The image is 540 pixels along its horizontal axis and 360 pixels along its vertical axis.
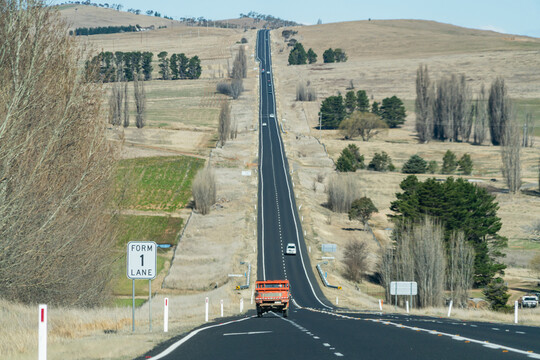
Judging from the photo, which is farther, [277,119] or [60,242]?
[277,119]

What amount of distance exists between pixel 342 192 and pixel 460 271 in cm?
4495

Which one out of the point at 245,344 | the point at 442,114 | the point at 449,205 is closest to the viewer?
the point at 245,344

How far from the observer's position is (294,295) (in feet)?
245

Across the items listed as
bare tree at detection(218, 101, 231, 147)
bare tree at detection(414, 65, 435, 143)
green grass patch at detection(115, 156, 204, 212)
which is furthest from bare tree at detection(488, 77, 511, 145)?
green grass patch at detection(115, 156, 204, 212)

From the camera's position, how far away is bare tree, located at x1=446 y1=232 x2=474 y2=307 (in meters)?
74.1

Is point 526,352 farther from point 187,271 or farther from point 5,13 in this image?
point 187,271

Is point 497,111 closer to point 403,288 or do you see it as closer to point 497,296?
point 497,296

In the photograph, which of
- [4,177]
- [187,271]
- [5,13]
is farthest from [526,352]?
[187,271]

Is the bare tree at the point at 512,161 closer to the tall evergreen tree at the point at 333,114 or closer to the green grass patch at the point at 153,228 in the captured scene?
the green grass patch at the point at 153,228

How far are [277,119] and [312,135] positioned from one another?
14.4 metres

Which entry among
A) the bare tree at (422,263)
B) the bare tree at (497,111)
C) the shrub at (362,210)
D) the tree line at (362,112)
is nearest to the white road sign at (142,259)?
the bare tree at (422,263)

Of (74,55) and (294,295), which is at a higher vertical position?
(74,55)

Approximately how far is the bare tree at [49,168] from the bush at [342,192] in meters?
76.8

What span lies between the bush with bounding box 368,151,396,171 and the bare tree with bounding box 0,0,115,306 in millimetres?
104952
